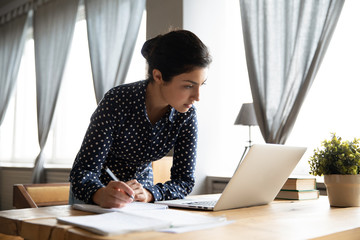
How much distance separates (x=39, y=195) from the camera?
5.62 feet

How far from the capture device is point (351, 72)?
274 cm

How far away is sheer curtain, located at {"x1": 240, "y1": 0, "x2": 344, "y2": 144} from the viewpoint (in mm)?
2680

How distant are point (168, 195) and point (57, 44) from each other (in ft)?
12.8

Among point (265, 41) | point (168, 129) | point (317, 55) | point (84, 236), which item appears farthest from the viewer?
point (265, 41)

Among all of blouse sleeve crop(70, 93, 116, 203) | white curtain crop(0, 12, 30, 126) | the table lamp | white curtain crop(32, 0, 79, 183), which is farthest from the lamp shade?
white curtain crop(0, 12, 30, 126)

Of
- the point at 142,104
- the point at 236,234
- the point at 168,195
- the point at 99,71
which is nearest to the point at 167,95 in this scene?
the point at 142,104

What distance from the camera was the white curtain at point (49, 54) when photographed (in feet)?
15.8

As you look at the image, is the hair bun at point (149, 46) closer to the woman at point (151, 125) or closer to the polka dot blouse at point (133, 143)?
the woman at point (151, 125)

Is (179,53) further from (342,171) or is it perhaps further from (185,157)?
(342,171)

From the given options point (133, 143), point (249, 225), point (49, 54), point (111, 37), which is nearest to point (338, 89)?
point (133, 143)

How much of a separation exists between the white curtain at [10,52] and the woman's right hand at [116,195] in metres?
4.95

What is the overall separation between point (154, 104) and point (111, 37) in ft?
8.82

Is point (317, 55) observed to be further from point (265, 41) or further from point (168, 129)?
point (168, 129)

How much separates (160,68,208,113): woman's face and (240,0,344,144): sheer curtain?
1.41 meters
